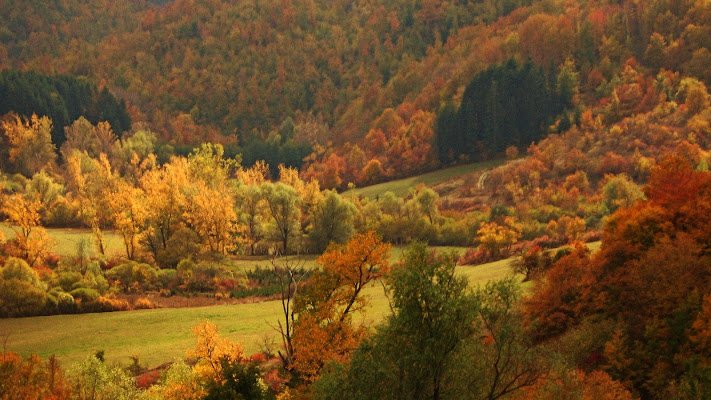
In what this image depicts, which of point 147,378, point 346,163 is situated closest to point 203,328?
point 147,378

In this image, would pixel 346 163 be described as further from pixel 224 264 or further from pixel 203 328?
pixel 203 328

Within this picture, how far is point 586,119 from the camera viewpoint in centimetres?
13375

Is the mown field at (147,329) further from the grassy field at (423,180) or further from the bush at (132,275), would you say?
the grassy field at (423,180)

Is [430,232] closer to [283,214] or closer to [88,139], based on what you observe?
[283,214]

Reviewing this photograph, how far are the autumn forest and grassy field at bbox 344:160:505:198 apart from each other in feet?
4.43

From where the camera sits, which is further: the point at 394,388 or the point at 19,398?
the point at 19,398

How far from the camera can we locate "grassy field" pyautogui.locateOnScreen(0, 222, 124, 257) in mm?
79188

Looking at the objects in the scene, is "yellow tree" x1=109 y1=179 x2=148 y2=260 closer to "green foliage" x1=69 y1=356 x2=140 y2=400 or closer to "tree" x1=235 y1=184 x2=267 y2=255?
"tree" x1=235 y1=184 x2=267 y2=255

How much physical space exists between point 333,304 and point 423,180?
107445mm

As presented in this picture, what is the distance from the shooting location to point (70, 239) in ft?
283

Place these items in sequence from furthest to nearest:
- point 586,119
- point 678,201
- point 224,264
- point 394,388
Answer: point 586,119 < point 224,264 < point 678,201 < point 394,388

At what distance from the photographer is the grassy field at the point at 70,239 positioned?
79.2 m

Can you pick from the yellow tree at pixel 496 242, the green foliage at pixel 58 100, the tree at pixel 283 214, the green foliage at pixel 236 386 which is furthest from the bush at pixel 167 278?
the green foliage at pixel 58 100

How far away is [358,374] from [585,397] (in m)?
10.6
